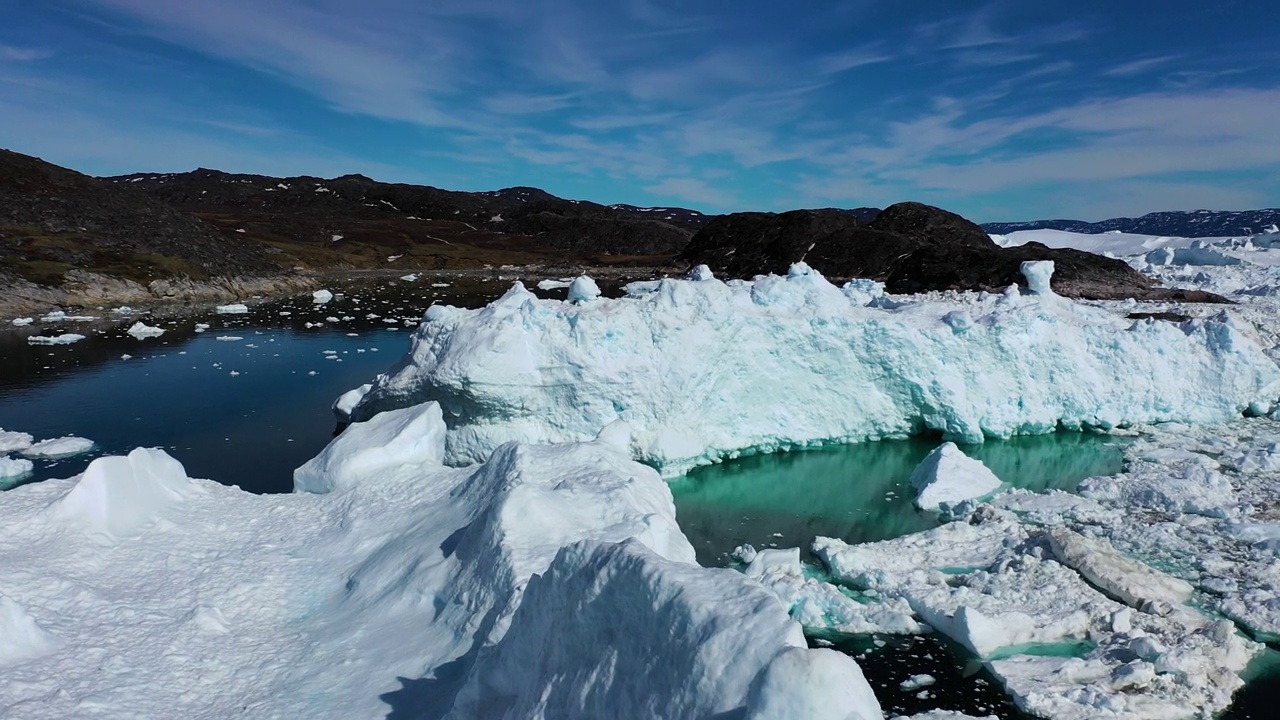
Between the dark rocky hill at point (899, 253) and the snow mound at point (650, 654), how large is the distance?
42.7 m

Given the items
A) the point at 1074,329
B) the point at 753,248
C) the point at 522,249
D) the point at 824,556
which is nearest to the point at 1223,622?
the point at 824,556

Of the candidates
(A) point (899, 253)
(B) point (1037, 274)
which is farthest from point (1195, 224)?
(B) point (1037, 274)

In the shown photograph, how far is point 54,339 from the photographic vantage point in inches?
1161

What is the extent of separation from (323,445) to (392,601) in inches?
391

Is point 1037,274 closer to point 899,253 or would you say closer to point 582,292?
point 582,292

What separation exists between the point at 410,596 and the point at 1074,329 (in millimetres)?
17560

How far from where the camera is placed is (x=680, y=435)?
1669cm

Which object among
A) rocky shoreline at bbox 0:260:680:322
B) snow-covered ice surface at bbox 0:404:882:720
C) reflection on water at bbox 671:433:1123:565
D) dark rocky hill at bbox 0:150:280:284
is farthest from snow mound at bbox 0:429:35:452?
dark rocky hill at bbox 0:150:280:284

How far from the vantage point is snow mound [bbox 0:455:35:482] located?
1452 cm

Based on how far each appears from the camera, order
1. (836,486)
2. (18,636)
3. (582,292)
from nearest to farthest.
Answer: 1. (18,636)
2. (836,486)
3. (582,292)

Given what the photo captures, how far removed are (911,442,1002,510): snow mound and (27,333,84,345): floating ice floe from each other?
100ft

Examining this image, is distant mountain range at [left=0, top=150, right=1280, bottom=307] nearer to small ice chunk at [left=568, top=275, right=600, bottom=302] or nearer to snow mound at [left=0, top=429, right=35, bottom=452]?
snow mound at [left=0, top=429, right=35, bottom=452]

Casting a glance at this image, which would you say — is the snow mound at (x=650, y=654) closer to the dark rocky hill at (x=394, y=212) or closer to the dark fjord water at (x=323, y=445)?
the dark fjord water at (x=323, y=445)

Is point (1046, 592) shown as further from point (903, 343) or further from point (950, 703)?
point (903, 343)
